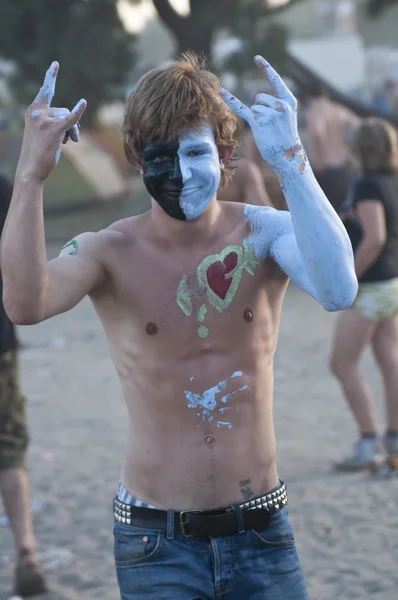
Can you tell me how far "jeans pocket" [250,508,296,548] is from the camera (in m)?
2.38

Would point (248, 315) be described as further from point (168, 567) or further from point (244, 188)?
point (244, 188)

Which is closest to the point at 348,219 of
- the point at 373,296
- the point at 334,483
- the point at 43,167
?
the point at 373,296

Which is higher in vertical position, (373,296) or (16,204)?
(373,296)

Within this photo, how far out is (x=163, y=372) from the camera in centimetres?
Result: 244

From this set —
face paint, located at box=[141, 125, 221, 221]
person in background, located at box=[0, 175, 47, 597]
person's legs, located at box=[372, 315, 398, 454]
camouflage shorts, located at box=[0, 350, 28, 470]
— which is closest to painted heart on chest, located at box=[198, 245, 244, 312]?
face paint, located at box=[141, 125, 221, 221]

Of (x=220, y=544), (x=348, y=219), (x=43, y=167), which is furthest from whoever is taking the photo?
(x=348, y=219)

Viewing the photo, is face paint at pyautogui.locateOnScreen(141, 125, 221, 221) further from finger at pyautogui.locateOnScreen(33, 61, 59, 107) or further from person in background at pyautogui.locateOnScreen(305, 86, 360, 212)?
person in background at pyautogui.locateOnScreen(305, 86, 360, 212)

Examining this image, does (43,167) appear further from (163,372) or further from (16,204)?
(163,372)

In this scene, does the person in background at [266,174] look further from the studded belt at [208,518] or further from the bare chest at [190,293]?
the studded belt at [208,518]

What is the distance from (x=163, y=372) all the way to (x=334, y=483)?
3.13 meters

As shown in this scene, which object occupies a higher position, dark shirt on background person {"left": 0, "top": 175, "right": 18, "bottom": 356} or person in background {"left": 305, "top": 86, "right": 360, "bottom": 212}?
person in background {"left": 305, "top": 86, "right": 360, "bottom": 212}

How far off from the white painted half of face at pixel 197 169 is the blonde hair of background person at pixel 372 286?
3.03 m

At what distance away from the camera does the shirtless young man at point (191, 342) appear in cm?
234

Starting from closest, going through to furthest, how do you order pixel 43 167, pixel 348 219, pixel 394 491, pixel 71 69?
pixel 43 167 → pixel 394 491 → pixel 348 219 → pixel 71 69
